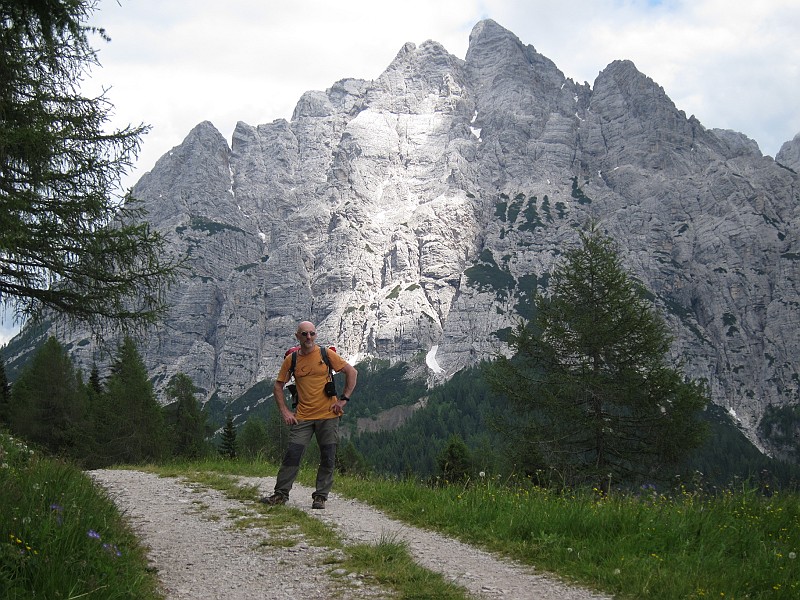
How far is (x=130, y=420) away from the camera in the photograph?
3672 cm

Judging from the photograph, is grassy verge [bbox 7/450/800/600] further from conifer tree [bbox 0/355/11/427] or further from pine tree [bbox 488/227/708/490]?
conifer tree [bbox 0/355/11/427]

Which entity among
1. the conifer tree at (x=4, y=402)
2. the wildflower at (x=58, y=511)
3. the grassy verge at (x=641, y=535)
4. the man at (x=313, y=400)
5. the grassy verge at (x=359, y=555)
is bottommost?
the conifer tree at (x=4, y=402)

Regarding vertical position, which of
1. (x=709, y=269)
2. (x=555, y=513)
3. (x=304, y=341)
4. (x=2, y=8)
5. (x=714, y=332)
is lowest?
(x=555, y=513)

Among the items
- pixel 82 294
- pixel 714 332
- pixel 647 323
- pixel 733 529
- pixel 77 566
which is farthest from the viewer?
pixel 714 332

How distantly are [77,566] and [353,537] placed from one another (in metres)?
3.13

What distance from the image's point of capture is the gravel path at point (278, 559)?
17.0ft

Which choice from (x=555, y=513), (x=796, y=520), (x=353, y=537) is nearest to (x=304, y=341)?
(x=353, y=537)

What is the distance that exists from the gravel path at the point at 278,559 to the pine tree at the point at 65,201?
3.72 metres

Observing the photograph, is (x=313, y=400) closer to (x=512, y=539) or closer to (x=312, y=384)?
(x=312, y=384)

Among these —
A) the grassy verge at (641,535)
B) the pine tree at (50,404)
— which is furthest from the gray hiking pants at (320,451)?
the pine tree at (50,404)

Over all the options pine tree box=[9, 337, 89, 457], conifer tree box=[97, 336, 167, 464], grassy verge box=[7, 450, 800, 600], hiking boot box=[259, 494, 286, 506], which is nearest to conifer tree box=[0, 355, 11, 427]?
pine tree box=[9, 337, 89, 457]

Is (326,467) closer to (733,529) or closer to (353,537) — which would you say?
(353,537)

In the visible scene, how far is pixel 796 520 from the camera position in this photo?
7012 mm

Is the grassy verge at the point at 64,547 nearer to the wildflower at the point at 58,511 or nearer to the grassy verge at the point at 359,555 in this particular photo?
the wildflower at the point at 58,511
